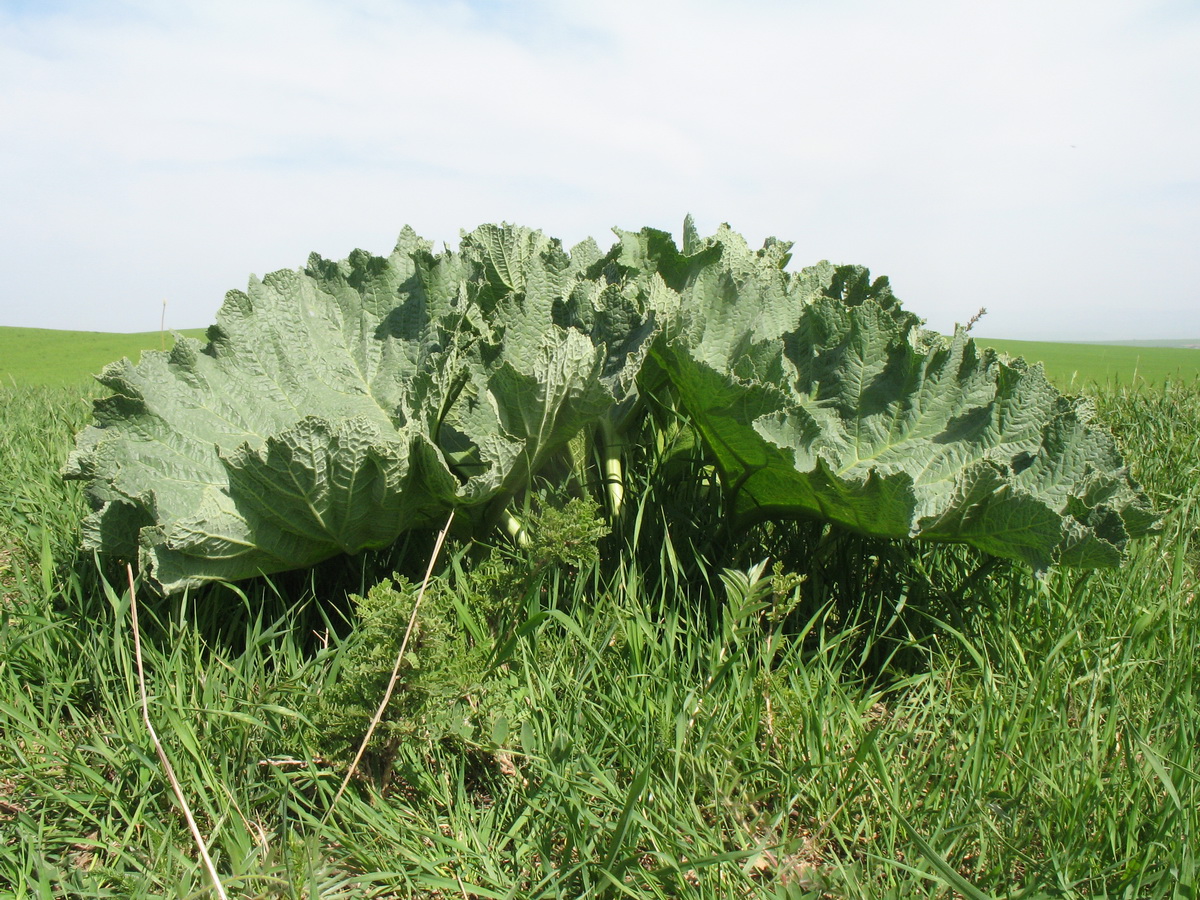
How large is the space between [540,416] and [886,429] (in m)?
0.93

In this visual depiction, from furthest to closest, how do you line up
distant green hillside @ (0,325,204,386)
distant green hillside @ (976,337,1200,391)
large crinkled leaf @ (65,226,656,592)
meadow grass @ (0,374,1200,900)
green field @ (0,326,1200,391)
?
1. distant green hillside @ (0,325,204,386)
2. green field @ (0,326,1200,391)
3. distant green hillside @ (976,337,1200,391)
4. large crinkled leaf @ (65,226,656,592)
5. meadow grass @ (0,374,1200,900)

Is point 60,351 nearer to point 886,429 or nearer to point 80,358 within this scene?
point 80,358

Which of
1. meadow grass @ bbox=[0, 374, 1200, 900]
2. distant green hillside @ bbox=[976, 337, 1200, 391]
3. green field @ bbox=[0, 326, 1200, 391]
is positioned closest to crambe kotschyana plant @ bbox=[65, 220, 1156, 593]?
meadow grass @ bbox=[0, 374, 1200, 900]

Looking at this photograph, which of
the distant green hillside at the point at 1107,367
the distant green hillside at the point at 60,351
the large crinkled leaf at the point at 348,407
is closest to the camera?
the large crinkled leaf at the point at 348,407

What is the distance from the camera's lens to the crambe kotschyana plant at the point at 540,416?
6.56 feet

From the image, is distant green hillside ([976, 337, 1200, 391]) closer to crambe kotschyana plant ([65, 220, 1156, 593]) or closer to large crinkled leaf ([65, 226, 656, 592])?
crambe kotschyana plant ([65, 220, 1156, 593])

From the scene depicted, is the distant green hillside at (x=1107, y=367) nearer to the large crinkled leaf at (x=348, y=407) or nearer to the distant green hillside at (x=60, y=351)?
the large crinkled leaf at (x=348, y=407)

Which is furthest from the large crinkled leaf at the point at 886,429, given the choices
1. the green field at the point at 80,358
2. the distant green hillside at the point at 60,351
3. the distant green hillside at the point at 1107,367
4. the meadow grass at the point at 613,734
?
the distant green hillside at the point at 60,351

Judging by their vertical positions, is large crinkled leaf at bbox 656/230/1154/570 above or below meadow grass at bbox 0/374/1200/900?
above

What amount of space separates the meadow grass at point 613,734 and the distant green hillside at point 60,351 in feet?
29.0

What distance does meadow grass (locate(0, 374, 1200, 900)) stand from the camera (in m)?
1.60

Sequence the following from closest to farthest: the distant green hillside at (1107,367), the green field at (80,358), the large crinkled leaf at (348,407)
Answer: the large crinkled leaf at (348,407) → the distant green hillside at (1107,367) → the green field at (80,358)

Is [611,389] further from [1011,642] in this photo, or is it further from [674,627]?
[1011,642]

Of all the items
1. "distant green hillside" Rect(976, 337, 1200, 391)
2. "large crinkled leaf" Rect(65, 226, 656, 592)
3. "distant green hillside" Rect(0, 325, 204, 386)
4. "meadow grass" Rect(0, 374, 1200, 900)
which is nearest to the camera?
"meadow grass" Rect(0, 374, 1200, 900)
